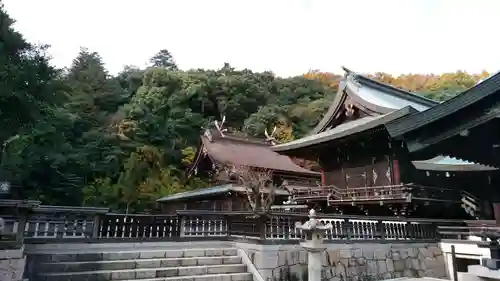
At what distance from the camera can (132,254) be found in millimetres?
8430

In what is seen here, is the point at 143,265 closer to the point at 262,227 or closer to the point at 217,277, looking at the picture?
the point at 217,277

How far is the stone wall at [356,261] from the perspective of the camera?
865 cm

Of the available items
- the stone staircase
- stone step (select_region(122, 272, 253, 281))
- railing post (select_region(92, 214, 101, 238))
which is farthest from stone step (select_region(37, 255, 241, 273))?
railing post (select_region(92, 214, 101, 238))

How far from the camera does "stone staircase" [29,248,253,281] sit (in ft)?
24.3

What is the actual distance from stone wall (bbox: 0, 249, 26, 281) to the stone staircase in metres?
0.53

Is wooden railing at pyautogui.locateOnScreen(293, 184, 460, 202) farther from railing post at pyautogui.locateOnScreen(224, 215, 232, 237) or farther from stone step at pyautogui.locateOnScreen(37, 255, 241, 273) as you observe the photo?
stone step at pyautogui.locateOnScreen(37, 255, 241, 273)

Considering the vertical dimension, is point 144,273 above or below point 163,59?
below

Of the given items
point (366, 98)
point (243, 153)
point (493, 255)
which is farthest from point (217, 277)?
point (243, 153)

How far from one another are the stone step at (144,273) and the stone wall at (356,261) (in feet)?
2.55

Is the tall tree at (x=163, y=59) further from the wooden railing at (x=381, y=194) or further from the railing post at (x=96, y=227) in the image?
the railing post at (x=96, y=227)

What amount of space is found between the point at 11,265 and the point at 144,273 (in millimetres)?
2607

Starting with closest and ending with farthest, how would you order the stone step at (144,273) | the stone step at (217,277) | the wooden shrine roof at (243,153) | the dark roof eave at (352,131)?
the stone step at (144,273) < the stone step at (217,277) < the dark roof eave at (352,131) < the wooden shrine roof at (243,153)

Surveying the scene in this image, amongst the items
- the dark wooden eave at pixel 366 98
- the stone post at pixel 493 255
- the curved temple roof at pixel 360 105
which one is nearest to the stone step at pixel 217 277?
the stone post at pixel 493 255

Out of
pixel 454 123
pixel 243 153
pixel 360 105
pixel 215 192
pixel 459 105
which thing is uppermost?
pixel 360 105
